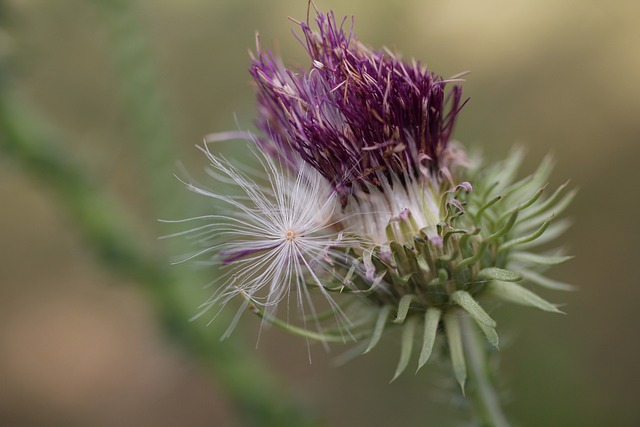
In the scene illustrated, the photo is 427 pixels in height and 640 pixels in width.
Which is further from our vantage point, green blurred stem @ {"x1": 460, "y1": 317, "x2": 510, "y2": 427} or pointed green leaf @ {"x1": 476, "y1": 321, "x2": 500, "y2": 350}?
green blurred stem @ {"x1": 460, "y1": 317, "x2": 510, "y2": 427}

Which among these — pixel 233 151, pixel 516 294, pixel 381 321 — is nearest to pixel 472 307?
pixel 516 294

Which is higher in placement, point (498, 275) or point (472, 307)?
point (498, 275)

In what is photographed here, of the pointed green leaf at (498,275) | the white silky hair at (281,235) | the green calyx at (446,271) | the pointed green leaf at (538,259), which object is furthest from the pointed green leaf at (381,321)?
the pointed green leaf at (538,259)

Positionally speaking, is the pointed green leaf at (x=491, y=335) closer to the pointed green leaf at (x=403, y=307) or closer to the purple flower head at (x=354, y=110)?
the pointed green leaf at (x=403, y=307)

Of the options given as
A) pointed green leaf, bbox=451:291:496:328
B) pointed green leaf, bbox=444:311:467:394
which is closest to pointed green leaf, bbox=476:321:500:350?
pointed green leaf, bbox=451:291:496:328

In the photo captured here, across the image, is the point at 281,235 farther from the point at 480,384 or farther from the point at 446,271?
the point at 480,384

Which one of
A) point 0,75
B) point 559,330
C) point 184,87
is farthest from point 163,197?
point 184,87

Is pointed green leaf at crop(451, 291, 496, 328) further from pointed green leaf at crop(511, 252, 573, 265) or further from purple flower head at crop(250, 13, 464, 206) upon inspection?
purple flower head at crop(250, 13, 464, 206)

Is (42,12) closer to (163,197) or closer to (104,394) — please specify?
(163,197)
